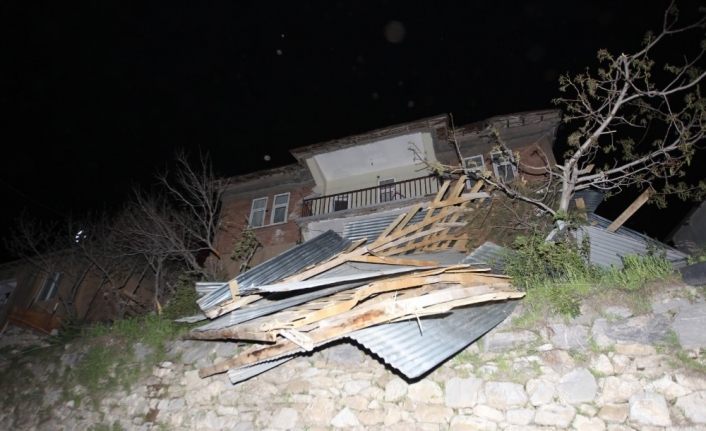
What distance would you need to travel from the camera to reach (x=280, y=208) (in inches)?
623

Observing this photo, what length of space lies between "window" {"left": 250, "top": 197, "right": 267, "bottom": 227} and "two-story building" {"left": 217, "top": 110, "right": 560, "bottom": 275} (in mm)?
A: 44

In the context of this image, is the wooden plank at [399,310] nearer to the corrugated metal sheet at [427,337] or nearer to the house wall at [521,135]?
the corrugated metal sheet at [427,337]

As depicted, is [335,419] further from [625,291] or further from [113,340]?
[113,340]

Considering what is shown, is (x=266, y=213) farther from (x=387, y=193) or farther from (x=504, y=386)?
(x=504, y=386)

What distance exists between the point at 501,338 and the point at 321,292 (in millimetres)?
2331

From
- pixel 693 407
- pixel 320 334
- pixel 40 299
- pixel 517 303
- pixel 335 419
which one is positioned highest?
pixel 40 299

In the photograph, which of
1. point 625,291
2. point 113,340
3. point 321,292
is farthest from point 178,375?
point 625,291

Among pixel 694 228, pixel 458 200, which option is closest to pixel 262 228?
pixel 458 200

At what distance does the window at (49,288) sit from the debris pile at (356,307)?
13.5 metres

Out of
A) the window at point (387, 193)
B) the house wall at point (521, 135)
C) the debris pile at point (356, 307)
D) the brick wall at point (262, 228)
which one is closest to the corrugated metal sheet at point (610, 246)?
the debris pile at point (356, 307)

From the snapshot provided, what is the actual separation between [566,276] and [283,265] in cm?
405

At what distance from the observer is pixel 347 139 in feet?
45.4

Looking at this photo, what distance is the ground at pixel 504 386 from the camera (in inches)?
147

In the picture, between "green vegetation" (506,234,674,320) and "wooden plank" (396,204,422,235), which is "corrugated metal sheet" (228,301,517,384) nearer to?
"green vegetation" (506,234,674,320)
